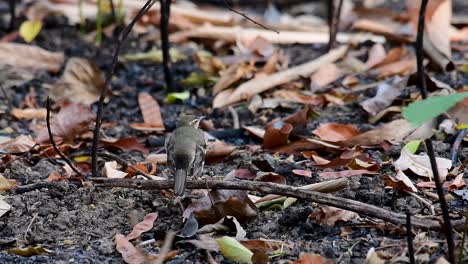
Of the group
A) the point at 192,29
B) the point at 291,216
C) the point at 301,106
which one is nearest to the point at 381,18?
the point at 192,29

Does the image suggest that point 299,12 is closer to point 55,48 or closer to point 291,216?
point 55,48

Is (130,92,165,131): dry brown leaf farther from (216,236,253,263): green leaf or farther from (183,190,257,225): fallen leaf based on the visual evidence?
(216,236,253,263): green leaf

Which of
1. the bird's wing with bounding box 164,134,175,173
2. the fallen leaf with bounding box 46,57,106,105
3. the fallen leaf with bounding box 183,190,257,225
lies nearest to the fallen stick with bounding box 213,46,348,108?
the fallen leaf with bounding box 46,57,106,105

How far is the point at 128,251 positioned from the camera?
11.1 ft

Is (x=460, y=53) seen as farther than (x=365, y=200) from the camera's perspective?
Yes

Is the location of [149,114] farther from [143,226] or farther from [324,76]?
[143,226]

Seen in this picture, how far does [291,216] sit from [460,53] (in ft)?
13.3

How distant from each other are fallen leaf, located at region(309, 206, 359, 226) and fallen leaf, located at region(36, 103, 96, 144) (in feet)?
7.03

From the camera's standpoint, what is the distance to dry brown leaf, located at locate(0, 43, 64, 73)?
6.91m

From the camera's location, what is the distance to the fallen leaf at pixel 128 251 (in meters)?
3.32

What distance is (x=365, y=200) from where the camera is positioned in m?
3.75

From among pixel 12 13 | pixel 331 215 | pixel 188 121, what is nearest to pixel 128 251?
pixel 331 215

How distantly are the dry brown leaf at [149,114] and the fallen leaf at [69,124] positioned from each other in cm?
37

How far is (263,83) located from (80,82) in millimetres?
1386
